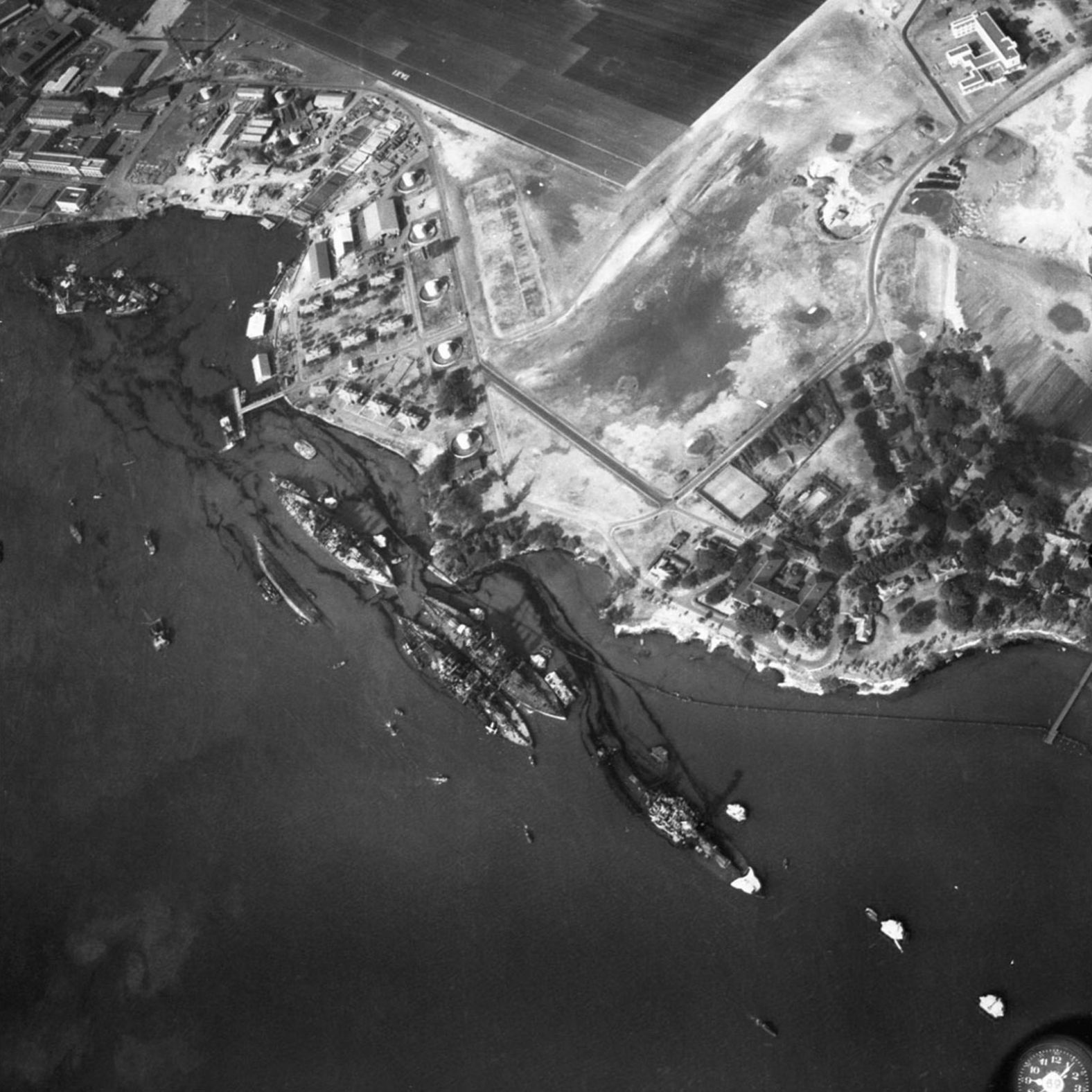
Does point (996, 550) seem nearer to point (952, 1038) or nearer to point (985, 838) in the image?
point (985, 838)

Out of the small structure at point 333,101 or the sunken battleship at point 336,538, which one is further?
the small structure at point 333,101

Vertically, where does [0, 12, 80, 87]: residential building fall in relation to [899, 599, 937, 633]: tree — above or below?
above

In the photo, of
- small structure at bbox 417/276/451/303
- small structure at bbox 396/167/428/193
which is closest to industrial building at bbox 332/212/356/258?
small structure at bbox 396/167/428/193

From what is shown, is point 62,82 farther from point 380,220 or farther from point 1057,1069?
point 1057,1069

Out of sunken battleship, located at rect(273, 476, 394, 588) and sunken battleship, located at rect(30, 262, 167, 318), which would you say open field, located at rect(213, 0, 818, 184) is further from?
sunken battleship, located at rect(273, 476, 394, 588)

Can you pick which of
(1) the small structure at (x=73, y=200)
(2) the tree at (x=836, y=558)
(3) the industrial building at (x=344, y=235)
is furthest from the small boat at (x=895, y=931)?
(1) the small structure at (x=73, y=200)

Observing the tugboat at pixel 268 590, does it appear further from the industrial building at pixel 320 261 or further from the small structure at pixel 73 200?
the small structure at pixel 73 200
